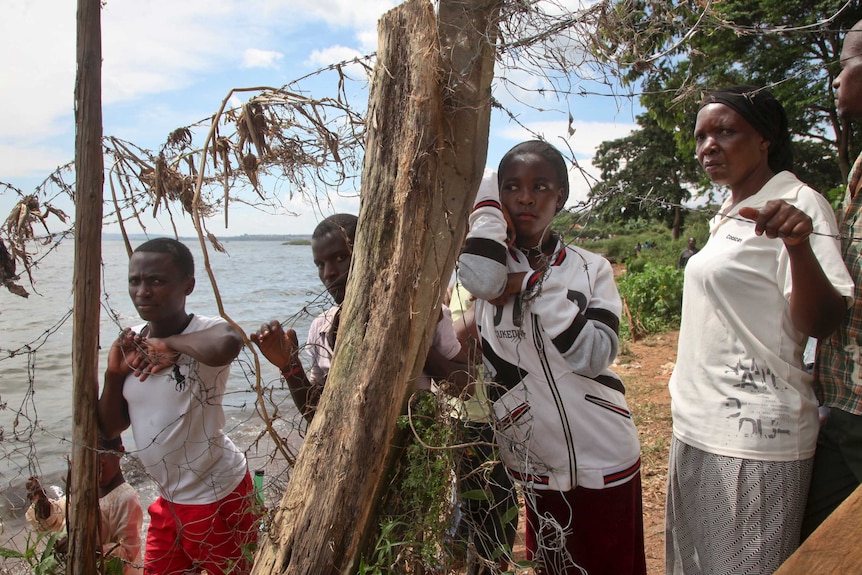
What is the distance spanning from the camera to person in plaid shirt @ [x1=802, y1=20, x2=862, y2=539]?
160cm

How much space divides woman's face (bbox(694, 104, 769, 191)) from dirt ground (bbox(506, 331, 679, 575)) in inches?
61.6

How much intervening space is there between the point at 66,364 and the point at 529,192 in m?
10.9

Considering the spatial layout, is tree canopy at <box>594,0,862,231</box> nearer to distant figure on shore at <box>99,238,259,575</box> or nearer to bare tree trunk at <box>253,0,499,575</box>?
bare tree trunk at <box>253,0,499,575</box>

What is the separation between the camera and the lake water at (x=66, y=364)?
2129mm

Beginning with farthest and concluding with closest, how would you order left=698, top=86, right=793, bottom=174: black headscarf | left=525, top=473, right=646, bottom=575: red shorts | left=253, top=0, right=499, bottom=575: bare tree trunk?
left=525, top=473, right=646, bottom=575: red shorts
left=698, top=86, right=793, bottom=174: black headscarf
left=253, top=0, right=499, bottom=575: bare tree trunk

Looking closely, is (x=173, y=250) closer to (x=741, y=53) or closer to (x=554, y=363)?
(x=554, y=363)

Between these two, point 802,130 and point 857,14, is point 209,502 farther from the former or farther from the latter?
point 802,130

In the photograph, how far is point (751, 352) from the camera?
5.54ft

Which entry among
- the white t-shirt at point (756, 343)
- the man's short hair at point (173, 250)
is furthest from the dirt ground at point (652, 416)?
the man's short hair at point (173, 250)

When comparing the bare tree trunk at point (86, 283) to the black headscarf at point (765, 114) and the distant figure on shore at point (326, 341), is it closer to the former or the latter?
the distant figure on shore at point (326, 341)

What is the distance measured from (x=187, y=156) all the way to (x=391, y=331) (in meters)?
1.07

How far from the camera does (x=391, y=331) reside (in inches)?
60.6

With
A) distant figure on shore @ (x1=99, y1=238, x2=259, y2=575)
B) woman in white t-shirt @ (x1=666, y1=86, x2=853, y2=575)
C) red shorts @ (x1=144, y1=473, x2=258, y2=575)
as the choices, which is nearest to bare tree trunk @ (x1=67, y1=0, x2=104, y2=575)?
distant figure on shore @ (x1=99, y1=238, x2=259, y2=575)

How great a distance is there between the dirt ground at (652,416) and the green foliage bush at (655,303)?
1.18 ft
